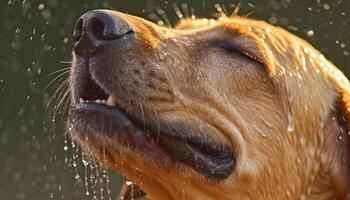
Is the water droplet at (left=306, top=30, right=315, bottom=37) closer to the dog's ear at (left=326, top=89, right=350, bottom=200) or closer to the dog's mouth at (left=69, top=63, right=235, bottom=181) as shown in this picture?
the dog's ear at (left=326, top=89, right=350, bottom=200)

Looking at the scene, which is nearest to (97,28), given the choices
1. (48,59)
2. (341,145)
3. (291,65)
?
(291,65)

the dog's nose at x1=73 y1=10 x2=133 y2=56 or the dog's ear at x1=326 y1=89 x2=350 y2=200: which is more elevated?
the dog's nose at x1=73 y1=10 x2=133 y2=56

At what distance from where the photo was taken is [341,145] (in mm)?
4234

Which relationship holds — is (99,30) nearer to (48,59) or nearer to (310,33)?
(310,33)

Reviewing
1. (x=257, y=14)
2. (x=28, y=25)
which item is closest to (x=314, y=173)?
(x=257, y=14)

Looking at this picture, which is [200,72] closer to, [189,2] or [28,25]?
[189,2]

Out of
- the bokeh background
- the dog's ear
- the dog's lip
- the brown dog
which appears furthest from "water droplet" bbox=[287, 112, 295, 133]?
the bokeh background

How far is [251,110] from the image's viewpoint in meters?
4.16

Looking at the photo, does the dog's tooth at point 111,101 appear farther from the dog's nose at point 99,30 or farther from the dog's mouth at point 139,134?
the dog's nose at point 99,30

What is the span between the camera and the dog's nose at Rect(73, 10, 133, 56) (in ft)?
12.6

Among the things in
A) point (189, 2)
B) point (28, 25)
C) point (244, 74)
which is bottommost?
point (28, 25)

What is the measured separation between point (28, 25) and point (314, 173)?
18.4 feet

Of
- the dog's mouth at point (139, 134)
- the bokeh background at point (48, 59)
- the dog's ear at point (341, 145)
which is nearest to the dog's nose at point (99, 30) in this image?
the dog's mouth at point (139, 134)

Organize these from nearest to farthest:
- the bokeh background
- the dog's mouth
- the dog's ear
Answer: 1. the dog's mouth
2. the dog's ear
3. the bokeh background
